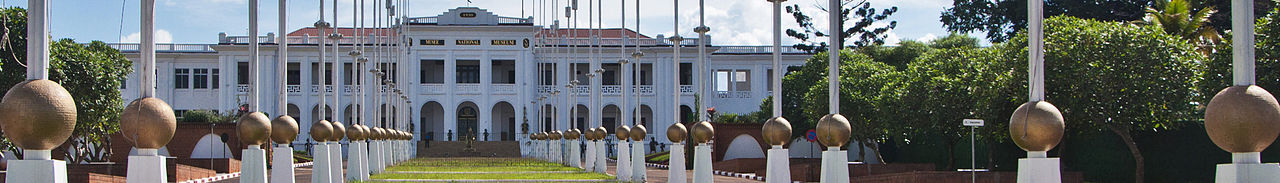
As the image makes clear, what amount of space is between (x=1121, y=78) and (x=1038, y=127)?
1428cm

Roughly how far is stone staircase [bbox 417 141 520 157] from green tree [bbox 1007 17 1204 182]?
42583 mm

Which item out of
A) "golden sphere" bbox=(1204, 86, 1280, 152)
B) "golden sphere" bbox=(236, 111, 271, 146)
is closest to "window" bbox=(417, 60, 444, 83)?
"golden sphere" bbox=(236, 111, 271, 146)

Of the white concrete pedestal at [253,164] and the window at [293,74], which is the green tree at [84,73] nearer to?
the white concrete pedestal at [253,164]

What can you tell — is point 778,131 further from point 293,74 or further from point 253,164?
point 293,74

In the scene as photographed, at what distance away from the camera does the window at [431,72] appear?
255 feet

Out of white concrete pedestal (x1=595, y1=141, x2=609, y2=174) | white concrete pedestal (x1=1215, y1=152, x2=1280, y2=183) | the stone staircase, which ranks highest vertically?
white concrete pedestal (x1=1215, y1=152, x2=1280, y2=183)

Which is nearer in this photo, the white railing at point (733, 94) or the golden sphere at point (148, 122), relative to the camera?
the golden sphere at point (148, 122)

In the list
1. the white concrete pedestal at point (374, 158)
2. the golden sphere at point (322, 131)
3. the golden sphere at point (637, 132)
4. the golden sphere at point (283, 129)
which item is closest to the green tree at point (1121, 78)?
the golden sphere at point (637, 132)

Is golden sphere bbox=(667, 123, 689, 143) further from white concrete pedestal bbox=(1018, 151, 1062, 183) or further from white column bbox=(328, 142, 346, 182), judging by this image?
white concrete pedestal bbox=(1018, 151, 1062, 183)

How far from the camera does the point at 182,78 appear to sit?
243 ft

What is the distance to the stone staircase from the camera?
64.7m

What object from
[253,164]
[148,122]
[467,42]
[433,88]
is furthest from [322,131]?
[433,88]

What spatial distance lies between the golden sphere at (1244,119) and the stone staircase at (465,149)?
183ft

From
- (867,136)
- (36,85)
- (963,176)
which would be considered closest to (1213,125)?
(36,85)
